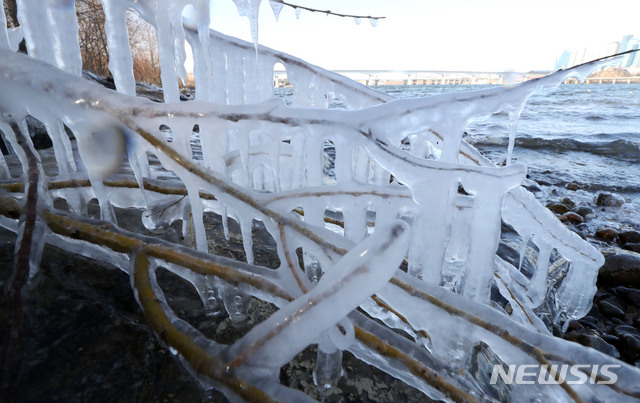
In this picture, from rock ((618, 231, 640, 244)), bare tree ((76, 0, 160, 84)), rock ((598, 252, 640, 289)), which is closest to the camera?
rock ((598, 252, 640, 289))

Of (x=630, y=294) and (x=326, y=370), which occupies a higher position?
(x=326, y=370)

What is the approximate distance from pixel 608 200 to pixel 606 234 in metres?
1.35

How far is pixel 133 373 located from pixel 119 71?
1514 millimetres

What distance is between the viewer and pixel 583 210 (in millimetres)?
3900

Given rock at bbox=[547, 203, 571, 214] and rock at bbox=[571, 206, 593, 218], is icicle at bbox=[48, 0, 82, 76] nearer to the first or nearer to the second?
rock at bbox=[547, 203, 571, 214]

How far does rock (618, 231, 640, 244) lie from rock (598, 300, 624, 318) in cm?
144

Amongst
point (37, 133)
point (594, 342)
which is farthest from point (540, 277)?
point (37, 133)

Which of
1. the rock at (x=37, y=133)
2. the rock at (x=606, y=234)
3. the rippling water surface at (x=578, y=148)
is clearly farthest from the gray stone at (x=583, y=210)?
the rock at (x=37, y=133)

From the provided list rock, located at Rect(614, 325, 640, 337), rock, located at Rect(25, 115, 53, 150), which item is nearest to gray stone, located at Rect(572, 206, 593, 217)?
rock, located at Rect(614, 325, 640, 337)

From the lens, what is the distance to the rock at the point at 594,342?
1823 mm

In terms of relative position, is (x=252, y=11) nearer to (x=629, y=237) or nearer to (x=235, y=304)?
(x=235, y=304)

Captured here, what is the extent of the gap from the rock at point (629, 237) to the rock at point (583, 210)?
0.60 metres

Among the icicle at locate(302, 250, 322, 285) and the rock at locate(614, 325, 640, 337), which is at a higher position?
the icicle at locate(302, 250, 322, 285)

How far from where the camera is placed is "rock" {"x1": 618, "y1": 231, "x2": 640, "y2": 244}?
125 inches
